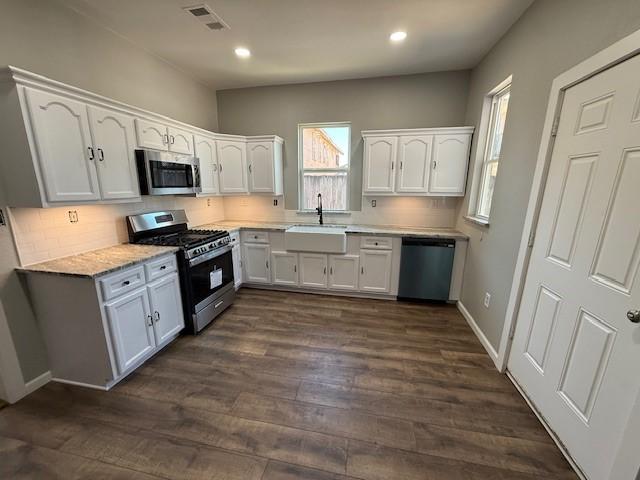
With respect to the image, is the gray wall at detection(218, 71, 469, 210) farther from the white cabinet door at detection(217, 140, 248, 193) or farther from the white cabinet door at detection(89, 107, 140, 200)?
the white cabinet door at detection(89, 107, 140, 200)

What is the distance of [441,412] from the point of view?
175 centimetres

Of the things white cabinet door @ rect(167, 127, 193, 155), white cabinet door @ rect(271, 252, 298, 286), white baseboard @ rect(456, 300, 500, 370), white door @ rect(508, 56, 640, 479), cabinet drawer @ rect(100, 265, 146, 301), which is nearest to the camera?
white door @ rect(508, 56, 640, 479)

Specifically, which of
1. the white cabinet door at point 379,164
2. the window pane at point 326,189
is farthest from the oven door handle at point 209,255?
the white cabinet door at point 379,164

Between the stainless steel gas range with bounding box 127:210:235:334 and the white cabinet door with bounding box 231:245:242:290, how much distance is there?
0.20 metres

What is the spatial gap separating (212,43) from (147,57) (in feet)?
2.62

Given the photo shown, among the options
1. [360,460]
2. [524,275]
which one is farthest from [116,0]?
[524,275]

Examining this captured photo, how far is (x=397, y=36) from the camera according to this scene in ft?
8.05


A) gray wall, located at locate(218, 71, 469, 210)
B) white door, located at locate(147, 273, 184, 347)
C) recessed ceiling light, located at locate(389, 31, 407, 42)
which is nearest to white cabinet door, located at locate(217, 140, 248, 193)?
gray wall, located at locate(218, 71, 469, 210)

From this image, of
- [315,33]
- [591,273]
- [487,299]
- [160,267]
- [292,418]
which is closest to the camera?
[591,273]

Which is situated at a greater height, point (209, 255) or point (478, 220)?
point (478, 220)

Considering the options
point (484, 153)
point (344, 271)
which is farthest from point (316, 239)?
point (484, 153)

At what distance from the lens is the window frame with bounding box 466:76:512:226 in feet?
9.00

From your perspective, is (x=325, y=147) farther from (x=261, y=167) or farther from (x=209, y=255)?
(x=209, y=255)

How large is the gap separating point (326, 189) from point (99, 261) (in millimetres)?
2791
